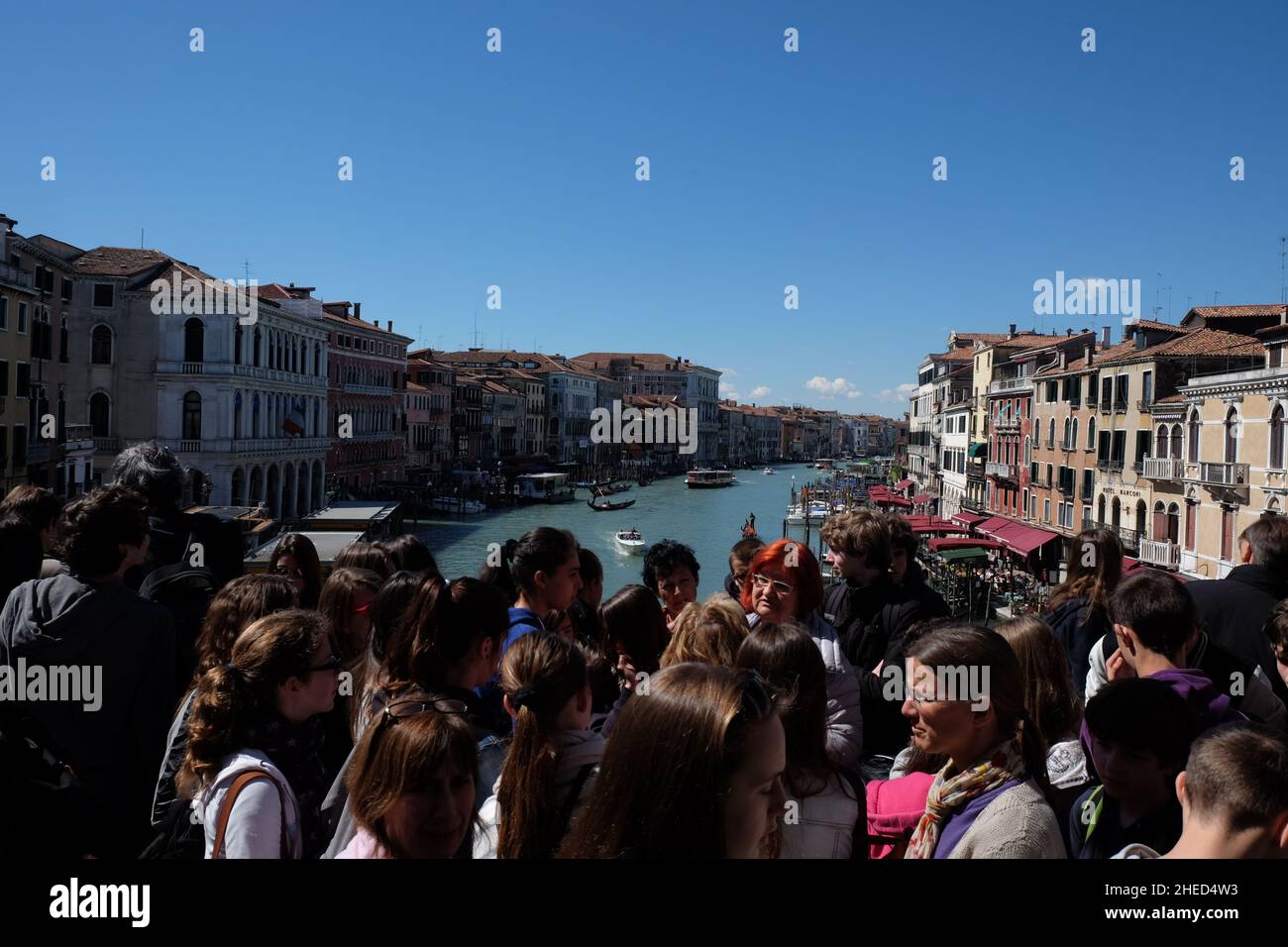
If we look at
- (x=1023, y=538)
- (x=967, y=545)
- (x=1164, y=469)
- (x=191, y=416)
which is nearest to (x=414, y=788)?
(x=1164, y=469)

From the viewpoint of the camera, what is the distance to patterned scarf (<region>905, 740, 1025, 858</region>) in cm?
195

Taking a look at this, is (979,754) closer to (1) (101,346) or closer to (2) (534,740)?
(2) (534,740)

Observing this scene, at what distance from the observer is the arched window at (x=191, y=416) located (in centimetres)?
2912

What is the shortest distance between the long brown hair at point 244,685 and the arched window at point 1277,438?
62.0ft

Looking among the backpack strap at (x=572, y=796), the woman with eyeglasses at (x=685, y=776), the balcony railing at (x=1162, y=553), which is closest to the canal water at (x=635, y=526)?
the balcony railing at (x=1162, y=553)

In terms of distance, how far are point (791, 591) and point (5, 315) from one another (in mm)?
22789

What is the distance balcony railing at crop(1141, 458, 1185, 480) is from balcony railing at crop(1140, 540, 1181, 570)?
1.39 metres

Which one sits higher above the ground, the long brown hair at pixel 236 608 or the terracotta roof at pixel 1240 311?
the terracotta roof at pixel 1240 311

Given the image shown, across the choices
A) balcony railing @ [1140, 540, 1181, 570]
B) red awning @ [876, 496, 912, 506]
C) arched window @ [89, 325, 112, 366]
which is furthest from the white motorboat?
balcony railing @ [1140, 540, 1181, 570]

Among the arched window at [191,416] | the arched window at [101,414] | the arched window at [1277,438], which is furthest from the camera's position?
the arched window at [191,416]

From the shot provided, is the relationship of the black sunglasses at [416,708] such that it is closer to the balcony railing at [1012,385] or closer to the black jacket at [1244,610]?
the black jacket at [1244,610]

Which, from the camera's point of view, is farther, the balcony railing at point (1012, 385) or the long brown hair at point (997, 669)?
the balcony railing at point (1012, 385)

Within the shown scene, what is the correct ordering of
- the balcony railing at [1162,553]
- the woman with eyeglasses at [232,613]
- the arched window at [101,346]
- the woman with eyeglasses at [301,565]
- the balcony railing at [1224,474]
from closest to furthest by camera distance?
the woman with eyeglasses at [232,613] → the woman with eyeglasses at [301,565] → the balcony railing at [1224,474] → the balcony railing at [1162,553] → the arched window at [101,346]

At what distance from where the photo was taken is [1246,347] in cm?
2144
